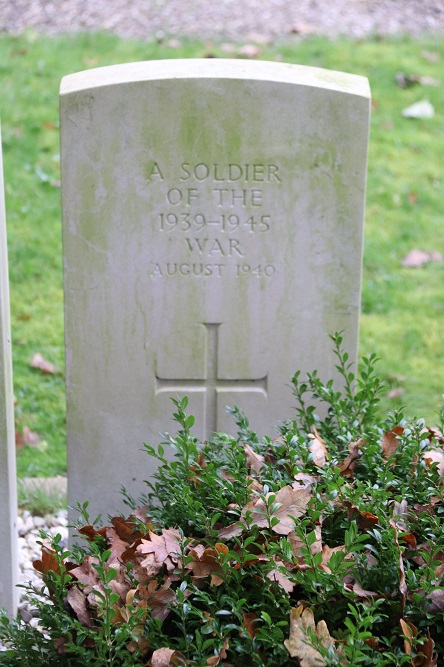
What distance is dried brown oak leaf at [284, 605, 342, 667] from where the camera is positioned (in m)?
1.84

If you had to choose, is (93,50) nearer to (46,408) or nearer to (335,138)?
(46,408)

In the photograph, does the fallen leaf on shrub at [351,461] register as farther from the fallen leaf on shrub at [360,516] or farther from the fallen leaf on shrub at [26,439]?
the fallen leaf on shrub at [26,439]

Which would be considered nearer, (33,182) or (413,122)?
(33,182)

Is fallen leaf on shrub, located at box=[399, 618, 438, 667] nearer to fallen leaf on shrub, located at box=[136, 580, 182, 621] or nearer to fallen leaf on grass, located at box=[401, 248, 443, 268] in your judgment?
fallen leaf on shrub, located at box=[136, 580, 182, 621]

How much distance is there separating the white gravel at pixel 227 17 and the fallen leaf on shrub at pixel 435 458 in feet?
17.6

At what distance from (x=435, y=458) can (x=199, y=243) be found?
4.13 ft

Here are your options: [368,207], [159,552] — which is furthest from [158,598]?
[368,207]

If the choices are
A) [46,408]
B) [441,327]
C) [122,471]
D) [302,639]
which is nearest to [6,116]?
[46,408]

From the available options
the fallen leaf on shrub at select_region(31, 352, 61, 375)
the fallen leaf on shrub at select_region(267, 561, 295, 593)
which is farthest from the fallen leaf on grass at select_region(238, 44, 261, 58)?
the fallen leaf on shrub at select_region(267, 561, 295, 593)

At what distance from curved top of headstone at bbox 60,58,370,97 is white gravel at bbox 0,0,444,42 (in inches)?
161

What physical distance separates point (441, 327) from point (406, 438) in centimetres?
278

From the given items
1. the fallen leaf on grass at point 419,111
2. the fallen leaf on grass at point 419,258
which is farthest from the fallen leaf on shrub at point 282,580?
the fallen leaf on grass at point 419,111

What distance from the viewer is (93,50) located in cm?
698

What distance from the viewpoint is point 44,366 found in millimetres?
4832
